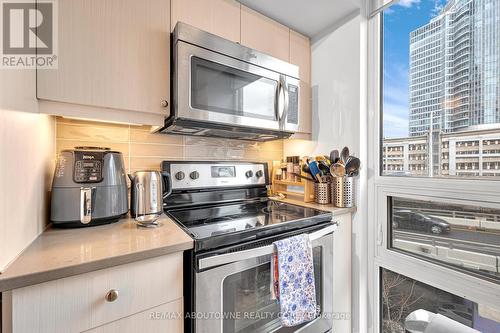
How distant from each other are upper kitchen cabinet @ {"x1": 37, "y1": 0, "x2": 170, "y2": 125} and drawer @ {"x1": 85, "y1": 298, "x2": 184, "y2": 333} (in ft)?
2.43

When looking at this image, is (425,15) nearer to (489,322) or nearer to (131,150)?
(489,322)

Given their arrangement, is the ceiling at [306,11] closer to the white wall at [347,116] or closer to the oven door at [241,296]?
the white wall at [347,116]

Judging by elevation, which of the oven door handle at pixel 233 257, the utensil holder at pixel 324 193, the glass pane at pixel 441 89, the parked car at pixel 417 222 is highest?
the glass pane at pixel 441 89

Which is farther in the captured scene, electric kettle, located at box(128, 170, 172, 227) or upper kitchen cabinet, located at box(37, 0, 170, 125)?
electric kettle, located at box(128, 170, 172, 227)

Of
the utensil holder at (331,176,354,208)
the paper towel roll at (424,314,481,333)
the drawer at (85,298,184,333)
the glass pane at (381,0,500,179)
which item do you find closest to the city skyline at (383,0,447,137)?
the glass pane at (381,0,500,179)

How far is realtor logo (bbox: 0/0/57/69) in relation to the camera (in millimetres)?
606

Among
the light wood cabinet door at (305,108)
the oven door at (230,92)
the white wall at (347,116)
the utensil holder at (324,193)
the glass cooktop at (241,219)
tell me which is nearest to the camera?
the glass cooktop at (241,219)

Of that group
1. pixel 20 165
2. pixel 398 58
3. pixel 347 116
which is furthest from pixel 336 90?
pixel 20 165

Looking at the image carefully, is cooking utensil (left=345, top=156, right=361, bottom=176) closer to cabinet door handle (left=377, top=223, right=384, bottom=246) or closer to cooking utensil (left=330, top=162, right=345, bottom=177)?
cooking utensil (left=330, top=162, right=345, bottom=177)

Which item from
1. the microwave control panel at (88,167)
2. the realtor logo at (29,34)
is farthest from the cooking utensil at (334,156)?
the realtor logo at (29,34)

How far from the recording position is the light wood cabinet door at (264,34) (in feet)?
4.18

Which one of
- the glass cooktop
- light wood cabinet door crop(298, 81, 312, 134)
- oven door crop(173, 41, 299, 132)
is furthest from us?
light wood cabinet door crop(298, 81, 312, 134)

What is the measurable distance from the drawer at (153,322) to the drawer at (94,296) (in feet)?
0.05

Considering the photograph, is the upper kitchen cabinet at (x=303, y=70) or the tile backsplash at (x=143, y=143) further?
the upper kitchen cabinet at (x=303, y=70)
